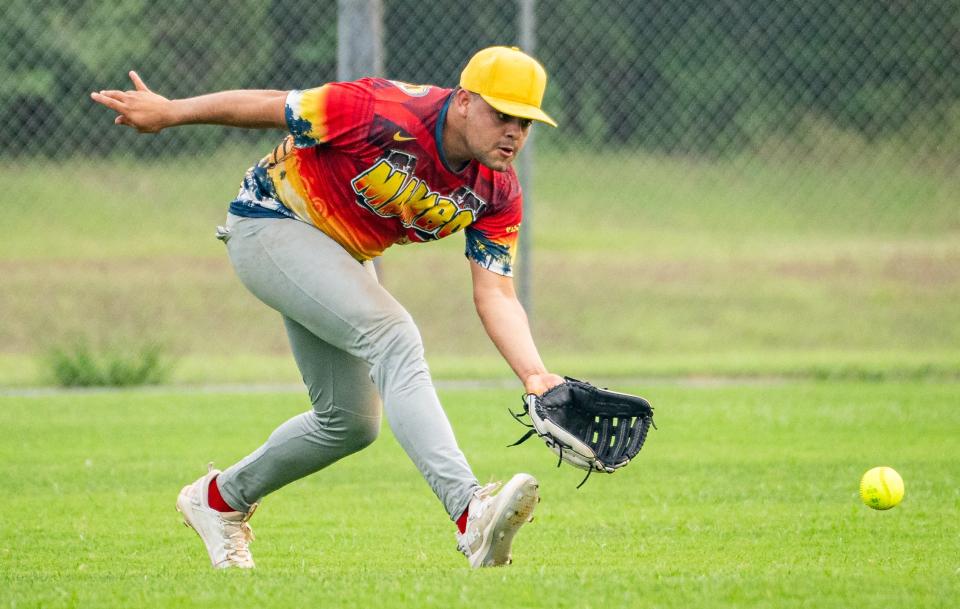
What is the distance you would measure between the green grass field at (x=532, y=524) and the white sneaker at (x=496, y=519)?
106mm

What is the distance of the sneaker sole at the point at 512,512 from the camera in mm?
4453

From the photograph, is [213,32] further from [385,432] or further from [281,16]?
[385,432]

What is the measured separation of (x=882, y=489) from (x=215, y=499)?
269 centimetres

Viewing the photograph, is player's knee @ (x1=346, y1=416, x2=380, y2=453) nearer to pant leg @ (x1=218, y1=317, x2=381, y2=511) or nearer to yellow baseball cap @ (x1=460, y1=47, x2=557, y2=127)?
pant leg @ (x1=218, y1=317, x2=381, y2=511)

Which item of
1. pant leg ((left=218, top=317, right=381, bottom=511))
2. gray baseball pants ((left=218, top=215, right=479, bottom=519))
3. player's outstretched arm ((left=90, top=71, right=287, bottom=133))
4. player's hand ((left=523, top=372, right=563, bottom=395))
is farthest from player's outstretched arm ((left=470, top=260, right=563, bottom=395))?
player's outstretched arm ((left=90, top=71, right=287, bottom=133))

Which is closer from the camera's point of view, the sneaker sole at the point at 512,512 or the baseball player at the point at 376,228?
the sneaker sole at the point at 512,512

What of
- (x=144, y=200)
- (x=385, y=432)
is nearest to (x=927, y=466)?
(x=385, y=432)

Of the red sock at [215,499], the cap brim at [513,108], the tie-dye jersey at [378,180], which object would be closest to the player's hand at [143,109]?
the tie-dye jersey at [378,180]

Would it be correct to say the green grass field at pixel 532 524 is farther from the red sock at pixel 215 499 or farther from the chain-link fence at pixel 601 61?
the chain-link fence at pixel 601 61

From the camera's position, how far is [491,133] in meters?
4.73

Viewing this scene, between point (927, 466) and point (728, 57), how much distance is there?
22.5 feet

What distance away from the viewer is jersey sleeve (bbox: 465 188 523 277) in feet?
17.0

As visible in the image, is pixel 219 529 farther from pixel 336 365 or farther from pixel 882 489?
pixel 882 489

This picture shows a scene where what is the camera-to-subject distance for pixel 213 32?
499 inches
